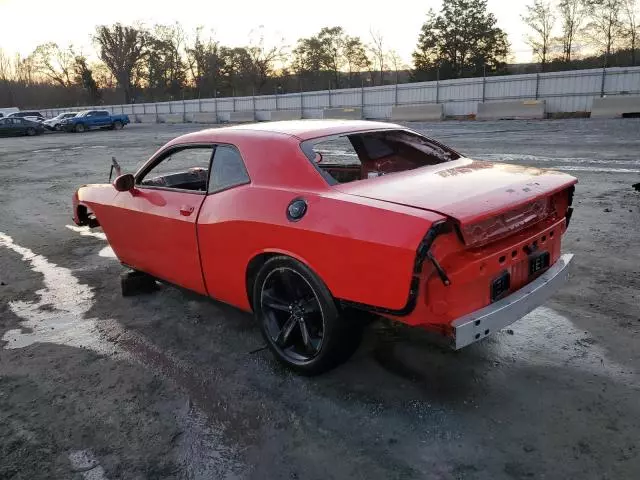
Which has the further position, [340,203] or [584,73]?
[584,73]

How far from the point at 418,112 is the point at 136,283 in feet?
85.8

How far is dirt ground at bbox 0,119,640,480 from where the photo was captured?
247 cm

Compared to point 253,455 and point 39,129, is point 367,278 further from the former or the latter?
point 39,129

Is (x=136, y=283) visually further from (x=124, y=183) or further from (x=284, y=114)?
(x=284, y=114)

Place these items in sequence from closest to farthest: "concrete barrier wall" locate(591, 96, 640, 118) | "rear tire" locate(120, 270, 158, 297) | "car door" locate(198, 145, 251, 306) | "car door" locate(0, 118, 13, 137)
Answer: "car door" locate(198, 145, 251, 306), "rear tire" locate(120, 270, 158, 297), "concrete barrier wall" locate(591, 96, 640, 118), "car door" locate(0, 118, 13, 137)

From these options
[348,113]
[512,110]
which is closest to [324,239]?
[512,110]

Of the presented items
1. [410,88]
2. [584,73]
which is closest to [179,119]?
[410,88]

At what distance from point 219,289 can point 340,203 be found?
4.27 feet

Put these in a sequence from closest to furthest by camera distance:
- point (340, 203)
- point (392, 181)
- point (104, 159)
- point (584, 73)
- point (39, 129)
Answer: point (340, 203) → point (392, 181) → point (104, 159) → point (584, 73) → point (39, 129)

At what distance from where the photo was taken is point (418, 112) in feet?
94.6

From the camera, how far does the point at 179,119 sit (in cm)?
4641

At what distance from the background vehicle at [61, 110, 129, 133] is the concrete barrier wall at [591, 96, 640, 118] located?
3116 centimetres

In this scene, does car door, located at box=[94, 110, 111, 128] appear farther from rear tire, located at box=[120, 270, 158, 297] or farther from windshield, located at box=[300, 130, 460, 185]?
windshield, located at box=[300, 130, 460, 185]

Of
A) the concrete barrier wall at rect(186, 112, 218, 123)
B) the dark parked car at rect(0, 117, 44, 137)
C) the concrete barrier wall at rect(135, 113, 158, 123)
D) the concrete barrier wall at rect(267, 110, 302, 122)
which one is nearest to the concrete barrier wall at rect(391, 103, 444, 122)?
the concrete barrier wall at rect(267, 110, 302, 122)
